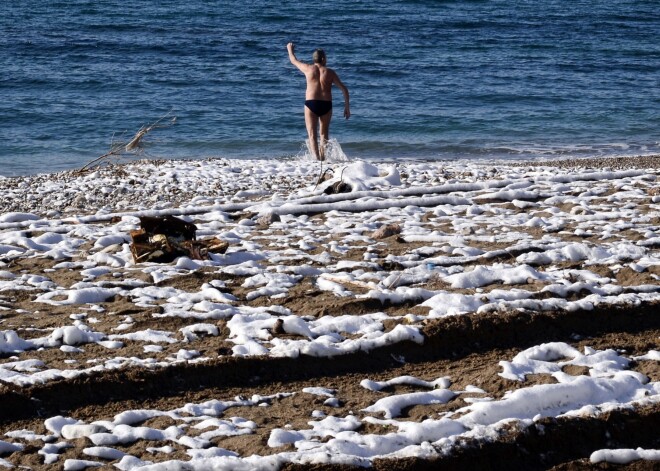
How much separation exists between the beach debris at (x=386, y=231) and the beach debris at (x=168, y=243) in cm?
118

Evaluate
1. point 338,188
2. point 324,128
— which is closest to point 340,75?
point 324,128

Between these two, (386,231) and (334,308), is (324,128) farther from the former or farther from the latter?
(334,308)

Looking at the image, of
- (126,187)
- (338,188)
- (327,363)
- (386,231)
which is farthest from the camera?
(126,187)

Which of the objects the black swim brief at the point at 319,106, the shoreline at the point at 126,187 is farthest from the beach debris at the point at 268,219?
the black swim brief at the point at 319,106

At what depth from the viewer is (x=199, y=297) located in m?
5.74

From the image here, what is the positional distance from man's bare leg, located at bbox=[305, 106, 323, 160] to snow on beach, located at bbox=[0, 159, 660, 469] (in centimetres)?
324

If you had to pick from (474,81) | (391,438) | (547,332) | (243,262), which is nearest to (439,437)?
(391,438)

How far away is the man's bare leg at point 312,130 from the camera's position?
Result: 12.4 meters

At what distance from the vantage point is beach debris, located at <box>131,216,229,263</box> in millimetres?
6613

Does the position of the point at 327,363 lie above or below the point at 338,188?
above

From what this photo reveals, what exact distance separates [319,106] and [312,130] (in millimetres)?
395

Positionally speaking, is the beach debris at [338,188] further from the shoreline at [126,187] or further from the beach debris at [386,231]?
the beach debris at [386,231]

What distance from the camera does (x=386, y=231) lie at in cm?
725

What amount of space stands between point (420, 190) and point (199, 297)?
365 cm
